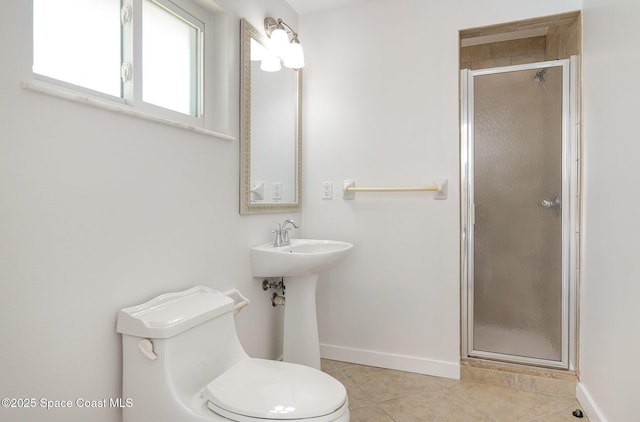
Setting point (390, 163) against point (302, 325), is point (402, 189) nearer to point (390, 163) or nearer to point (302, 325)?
point (390, 163)

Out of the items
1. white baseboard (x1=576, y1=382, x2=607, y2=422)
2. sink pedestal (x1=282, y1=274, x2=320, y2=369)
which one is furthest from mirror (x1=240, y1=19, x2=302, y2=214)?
white baseboard (x1=576, y1=382, x2=607, y2=422)

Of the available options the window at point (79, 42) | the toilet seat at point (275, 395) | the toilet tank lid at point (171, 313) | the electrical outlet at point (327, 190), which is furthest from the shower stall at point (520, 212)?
the window at point (79, 42)

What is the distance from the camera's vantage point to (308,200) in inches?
95.6

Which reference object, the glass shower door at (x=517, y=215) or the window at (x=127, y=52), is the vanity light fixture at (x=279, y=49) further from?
the glass shower door at (x=517, y=215)

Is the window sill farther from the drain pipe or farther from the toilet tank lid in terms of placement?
the drain pipe

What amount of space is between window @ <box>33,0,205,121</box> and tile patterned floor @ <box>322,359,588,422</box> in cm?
165

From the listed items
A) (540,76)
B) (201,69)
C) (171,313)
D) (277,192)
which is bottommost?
(171,313)

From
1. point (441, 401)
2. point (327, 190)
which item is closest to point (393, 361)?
point (441, 401)

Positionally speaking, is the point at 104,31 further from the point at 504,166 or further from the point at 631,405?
the point at 631,405

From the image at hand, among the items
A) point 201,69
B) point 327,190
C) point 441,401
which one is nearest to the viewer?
point 201,69

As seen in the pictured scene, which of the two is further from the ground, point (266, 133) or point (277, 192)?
point (266, 133)

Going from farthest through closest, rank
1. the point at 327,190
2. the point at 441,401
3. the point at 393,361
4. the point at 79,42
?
the point at 327,190, the point at 393,361, the point at 441,401, the point at 79,42

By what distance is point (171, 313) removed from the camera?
3.84 feet

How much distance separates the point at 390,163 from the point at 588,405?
1.60 metres
